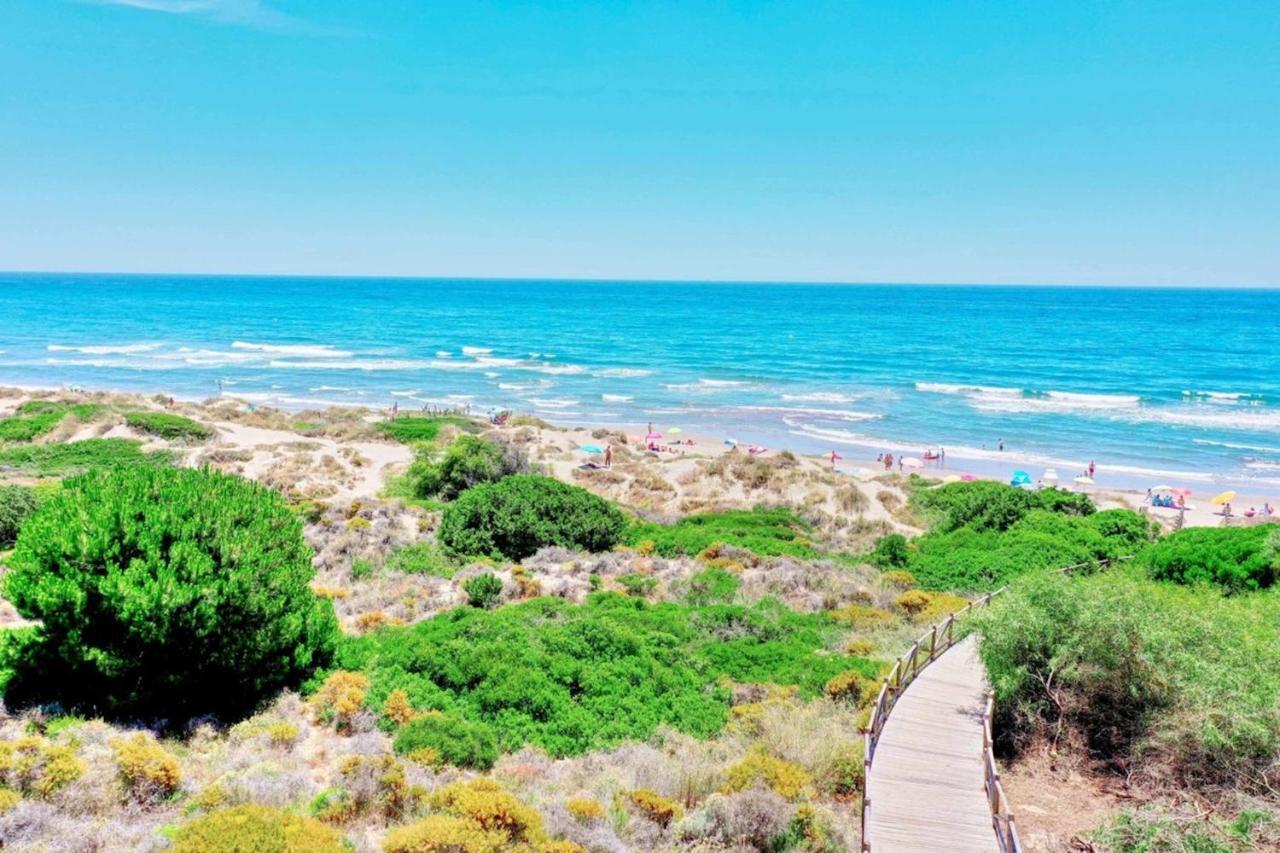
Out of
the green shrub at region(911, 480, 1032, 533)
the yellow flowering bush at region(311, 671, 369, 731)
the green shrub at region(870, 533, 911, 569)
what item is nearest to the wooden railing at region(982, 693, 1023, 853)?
the yellow flowering bush at region(311, 671, 369, 731)

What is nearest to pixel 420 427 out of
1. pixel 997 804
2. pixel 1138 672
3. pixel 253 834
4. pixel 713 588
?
pixel 713 588

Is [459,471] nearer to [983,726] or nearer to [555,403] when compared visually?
[983,726]

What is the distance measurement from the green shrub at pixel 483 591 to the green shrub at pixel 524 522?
3.75 metres

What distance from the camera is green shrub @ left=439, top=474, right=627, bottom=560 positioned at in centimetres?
1959

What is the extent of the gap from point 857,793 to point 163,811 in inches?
296

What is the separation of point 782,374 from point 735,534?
1987 inches

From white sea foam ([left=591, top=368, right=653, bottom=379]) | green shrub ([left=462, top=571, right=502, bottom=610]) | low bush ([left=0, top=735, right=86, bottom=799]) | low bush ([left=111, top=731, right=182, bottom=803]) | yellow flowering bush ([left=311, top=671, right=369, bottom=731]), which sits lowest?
green shrub ([left=462, top=571, right=502, bottom=610])

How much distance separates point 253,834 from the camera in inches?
253

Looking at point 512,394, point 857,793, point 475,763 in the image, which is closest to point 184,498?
point 475,763

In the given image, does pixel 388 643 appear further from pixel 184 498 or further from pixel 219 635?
pixel 184 498

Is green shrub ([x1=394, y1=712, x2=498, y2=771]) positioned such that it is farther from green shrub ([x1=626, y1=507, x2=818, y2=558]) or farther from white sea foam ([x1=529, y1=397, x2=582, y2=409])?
white sea foam ([x1=529, y1=397, x2=582, y2=409])

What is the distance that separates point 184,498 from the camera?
34.3ft

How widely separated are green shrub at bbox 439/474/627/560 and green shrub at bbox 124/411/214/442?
62.9ft

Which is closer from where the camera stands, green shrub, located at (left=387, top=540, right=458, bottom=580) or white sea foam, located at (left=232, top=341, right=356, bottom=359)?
green shrub, located at (left=387, top=540, right=458, bottom=580)
